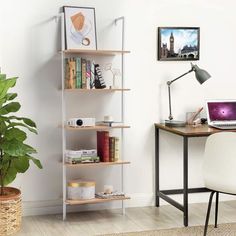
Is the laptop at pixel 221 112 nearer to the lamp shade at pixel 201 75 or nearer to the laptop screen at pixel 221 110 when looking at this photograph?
the laptop screen at pixel 221 110

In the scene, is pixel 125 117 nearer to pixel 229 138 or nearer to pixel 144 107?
pixel 144 107

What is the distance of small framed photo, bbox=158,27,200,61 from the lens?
4.58 metres

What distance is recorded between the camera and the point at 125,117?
4559 millimetres

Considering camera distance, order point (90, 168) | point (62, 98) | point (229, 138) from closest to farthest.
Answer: point (229, 138), point (62, 98), point (90, 168)

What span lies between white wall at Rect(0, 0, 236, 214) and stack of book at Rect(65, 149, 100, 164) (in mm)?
259

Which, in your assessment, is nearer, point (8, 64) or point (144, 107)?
point (8, 64)

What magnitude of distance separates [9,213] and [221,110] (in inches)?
81.3

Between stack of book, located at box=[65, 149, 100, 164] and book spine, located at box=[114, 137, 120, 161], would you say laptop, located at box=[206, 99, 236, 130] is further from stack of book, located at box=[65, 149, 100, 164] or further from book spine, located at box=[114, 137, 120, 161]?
stack of book, located at box=[65, 149, 100, 164]

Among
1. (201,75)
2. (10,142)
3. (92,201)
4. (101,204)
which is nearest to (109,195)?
(92,201)

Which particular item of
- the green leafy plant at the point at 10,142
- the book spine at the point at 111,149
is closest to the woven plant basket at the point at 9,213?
the green leafy plant at the point at 10,142

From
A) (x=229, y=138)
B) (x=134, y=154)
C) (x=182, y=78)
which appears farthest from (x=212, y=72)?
(x=229, y=138)

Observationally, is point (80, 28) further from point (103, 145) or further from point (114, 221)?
point (114, 221)

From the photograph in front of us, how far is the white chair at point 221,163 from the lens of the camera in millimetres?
3477

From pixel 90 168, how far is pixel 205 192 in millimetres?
1140
